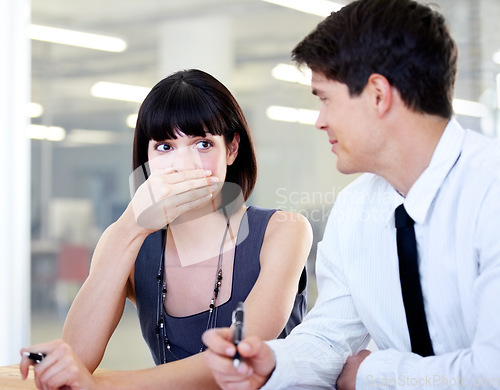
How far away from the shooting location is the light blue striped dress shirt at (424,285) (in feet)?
3.82

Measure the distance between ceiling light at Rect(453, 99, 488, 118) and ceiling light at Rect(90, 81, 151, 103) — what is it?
1.67m

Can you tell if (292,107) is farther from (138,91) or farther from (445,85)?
(445,85)

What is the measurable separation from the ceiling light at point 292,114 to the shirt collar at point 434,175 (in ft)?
6.95

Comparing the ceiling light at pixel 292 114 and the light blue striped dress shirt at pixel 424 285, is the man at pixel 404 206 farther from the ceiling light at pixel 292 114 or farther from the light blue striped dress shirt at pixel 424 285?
the ceiling light at pixel 292 114

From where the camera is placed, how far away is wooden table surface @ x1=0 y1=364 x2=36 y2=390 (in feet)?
4.87

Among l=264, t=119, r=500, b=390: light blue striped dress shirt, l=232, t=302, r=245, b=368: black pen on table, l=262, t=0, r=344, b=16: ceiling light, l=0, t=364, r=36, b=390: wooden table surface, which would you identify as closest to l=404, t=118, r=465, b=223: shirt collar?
l=264, t=119, r=500, b=390: light blue striped dress shirt

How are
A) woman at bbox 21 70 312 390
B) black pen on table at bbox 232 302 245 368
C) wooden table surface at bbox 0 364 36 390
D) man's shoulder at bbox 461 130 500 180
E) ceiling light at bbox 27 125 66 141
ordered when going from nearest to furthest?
black pen on table at bbox 232 302 245 368 → man's shoulder at bbox 461 130 500 180 → wooden table surface at bbox 0 364 36 390 → woman at bbox 21 70 312 390 → ceiling light at bbox 27 125 66 141

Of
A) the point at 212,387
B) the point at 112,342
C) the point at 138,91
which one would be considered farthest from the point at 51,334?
the point at 212,387

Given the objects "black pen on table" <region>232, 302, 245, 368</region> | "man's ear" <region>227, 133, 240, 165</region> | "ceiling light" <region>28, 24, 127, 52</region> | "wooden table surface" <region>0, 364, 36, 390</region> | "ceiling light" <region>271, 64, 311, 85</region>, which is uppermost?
"ceiling light" <region>28, 24, 127, 52</region>

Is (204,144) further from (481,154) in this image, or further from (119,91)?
(119,91)

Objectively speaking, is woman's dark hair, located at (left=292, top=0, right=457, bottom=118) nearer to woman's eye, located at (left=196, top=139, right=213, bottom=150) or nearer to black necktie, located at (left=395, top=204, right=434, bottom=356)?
black necktie, located at (left=395, top=204, right=434, bottom=356)

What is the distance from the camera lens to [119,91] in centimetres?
367

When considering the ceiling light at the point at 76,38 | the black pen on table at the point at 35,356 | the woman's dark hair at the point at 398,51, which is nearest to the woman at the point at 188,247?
the black pen on table at the point at 35,356

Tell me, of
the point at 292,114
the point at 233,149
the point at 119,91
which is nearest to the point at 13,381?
the point at 233,149
